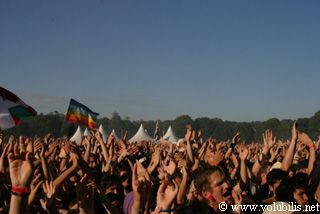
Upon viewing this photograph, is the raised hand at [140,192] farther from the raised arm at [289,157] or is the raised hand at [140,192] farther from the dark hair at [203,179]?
the raised arm at [289,157]

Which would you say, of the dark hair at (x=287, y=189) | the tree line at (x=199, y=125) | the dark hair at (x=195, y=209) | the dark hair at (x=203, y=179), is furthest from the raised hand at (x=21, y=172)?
the tree line at (x=199, y=125)

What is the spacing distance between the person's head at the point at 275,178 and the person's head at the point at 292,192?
24cm

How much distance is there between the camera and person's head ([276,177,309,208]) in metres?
5.16

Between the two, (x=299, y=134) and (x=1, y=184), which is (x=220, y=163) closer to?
(x=299, y=134)

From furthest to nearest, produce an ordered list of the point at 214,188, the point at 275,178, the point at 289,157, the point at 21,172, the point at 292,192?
the point at 289,157 → the point at 275,178 → the point at 292,192 → the point at 214,188 → the point at 21,172

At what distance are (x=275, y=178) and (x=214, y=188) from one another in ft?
5.12

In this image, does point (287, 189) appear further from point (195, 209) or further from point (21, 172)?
point (21, 172)

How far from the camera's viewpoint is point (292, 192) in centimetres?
518

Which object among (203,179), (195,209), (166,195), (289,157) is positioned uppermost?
(289,157)

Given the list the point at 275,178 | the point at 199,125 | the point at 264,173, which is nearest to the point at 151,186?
the point at 275,178

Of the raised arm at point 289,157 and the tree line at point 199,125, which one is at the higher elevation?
the tree line at point 199,125

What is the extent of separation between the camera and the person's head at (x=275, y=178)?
5.62 m

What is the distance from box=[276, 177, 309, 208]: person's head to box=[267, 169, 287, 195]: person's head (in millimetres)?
238

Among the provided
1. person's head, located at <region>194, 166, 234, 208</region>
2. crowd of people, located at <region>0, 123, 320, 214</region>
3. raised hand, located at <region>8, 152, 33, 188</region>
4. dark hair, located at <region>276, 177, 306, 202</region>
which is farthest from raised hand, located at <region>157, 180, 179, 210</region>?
dark hair, located at <region>276, 177, 306, 202</region>
